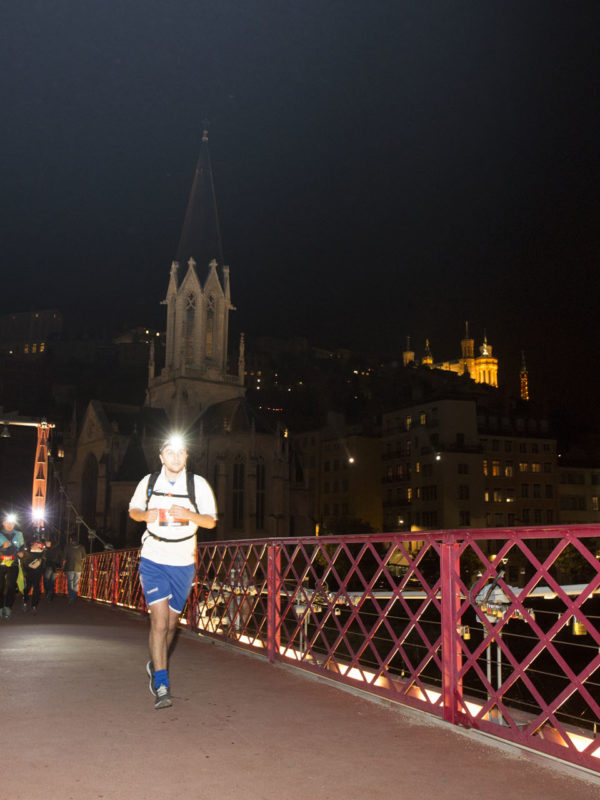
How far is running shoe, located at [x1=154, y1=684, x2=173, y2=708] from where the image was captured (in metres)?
6.43

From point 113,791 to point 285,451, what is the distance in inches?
2468

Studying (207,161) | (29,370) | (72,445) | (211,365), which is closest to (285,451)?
(211,365)

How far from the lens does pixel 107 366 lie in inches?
6732

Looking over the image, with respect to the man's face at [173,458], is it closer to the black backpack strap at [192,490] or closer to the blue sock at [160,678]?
the black backpack strap at [192,490]

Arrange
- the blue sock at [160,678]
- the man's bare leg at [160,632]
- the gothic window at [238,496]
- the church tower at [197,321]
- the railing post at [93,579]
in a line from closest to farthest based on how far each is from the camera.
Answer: the blue sock at [160,678], the man's bare leg at [160,632], the railing post at [93,579], the gothic window at [238,496], the church tower at [197,321]

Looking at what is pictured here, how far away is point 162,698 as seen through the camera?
21.1 ft

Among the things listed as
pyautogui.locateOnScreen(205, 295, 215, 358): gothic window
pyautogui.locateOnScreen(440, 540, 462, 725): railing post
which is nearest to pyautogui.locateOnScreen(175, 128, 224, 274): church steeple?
pyautogui.locateOnScreen(205, 295, 215, 358): gothic window

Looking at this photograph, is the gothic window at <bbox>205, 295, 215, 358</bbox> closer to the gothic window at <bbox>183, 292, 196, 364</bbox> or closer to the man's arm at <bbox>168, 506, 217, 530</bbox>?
the gothic window at <bbox>183, 292, 196, 364</bbox>

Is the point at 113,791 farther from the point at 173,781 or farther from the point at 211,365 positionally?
the point at 211,365

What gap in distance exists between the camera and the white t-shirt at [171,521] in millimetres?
6898

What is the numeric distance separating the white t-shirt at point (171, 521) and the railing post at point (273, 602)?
8.64 ft

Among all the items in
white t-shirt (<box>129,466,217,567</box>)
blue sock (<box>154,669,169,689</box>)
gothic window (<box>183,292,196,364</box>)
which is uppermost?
gothic window (<box>183,292,196,364</box>)

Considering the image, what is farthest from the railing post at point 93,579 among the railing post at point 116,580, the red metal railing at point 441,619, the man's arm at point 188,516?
the man's arm at point 188,516

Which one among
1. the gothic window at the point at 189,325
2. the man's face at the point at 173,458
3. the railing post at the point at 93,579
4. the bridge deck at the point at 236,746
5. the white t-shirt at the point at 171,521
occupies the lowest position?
the bridge deck at the point at 236,746
